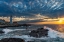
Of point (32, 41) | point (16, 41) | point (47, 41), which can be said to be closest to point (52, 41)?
point (47, 41)

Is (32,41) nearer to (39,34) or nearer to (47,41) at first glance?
(47,41)

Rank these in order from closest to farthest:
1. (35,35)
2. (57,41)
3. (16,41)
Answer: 1. (16,41)
2. (57,41)
3. (35,35)

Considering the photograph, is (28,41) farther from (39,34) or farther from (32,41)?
(39,34)

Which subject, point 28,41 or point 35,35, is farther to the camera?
point 35,35

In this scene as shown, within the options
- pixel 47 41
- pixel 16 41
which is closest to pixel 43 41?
pixel 47 41

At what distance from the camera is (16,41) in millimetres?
57688

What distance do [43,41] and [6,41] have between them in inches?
537

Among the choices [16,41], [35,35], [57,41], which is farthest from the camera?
[35,35]

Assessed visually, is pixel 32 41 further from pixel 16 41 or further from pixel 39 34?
pixel 39 34

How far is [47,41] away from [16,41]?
1229 cm

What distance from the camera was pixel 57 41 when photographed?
65.6 m

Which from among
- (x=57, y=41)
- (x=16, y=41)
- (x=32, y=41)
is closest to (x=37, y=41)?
(x=32, y=41)

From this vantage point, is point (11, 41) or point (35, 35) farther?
point (35, 35)

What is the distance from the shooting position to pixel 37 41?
6731cm
